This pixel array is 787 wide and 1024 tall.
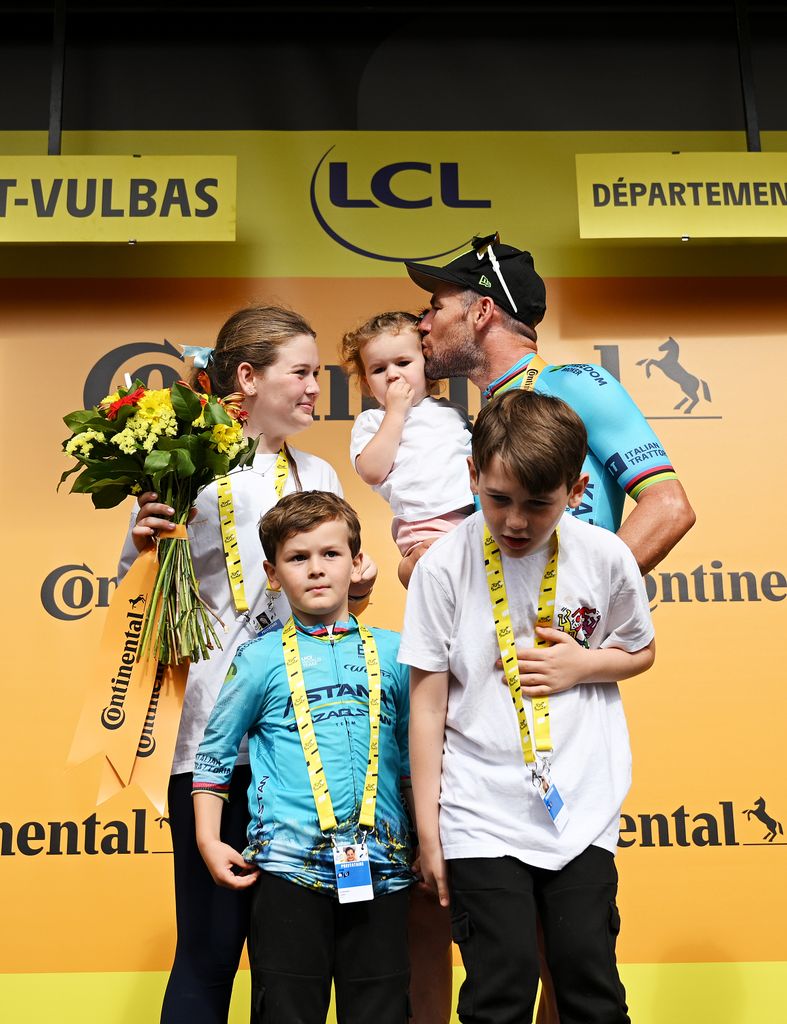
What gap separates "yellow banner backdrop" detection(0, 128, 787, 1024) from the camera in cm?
360

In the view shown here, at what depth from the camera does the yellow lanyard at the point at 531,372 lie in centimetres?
245

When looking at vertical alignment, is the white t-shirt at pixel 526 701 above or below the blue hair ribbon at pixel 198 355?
below

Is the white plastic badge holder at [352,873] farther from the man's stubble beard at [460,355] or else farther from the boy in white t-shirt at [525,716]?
the man's stubble beard at [460,355]

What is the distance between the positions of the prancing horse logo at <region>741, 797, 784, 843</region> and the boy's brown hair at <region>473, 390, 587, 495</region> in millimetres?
2209

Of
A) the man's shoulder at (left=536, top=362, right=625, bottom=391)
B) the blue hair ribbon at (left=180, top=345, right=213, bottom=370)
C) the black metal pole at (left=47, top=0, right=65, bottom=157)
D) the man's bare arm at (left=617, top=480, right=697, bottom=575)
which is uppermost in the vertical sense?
the black metal pole at (left=47, top=0, right=65, bottom=157)


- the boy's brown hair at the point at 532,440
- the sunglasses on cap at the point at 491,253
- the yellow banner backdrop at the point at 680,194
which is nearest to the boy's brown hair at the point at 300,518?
the boy's brown hair at the point at 532,440

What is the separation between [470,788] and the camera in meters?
1.90

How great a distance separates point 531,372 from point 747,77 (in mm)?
2394

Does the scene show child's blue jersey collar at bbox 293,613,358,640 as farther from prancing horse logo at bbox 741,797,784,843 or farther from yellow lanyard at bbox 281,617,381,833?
prancing horse logo at bbox 741,797,784,843

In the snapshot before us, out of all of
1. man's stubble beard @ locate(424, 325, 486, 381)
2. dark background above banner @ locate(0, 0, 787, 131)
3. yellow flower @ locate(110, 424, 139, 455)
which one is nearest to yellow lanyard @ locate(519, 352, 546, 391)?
man's stubble beard @ locate(424, 325, 486, 381)

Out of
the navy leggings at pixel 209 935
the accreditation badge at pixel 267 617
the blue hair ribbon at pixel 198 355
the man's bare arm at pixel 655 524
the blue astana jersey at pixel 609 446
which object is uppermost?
the blue hair ribbon at pixel 198 355

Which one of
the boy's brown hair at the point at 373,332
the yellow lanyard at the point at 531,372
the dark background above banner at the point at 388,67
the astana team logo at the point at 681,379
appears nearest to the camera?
the yellow lanyard at the point at 531,372

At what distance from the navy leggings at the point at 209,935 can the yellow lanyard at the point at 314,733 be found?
225mm

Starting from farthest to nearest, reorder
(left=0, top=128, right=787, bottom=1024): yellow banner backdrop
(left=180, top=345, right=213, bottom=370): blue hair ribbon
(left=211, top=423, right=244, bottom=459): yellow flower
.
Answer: (left=0, top=128, right=787, bottom=1024): yellow banner backdrop → (left=180, top=345, right=213, bottom=370): blue hair ribbon → (left=211, top=423, right=244, bottom=459): yellow flower
